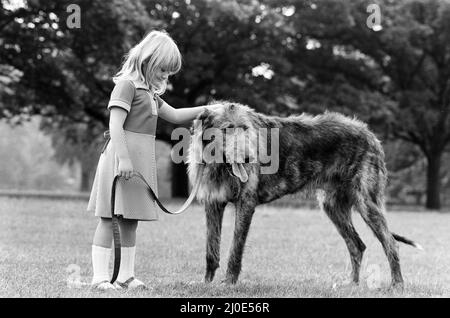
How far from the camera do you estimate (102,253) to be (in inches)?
209

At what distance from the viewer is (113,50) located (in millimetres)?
21141

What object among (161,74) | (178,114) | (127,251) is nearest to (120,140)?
(161,74)

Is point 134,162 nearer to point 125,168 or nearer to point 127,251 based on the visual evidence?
point 125,168

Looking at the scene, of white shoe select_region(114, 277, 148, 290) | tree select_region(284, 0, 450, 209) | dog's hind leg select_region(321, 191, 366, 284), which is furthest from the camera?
tree select_region(284, 0, 450, 209)

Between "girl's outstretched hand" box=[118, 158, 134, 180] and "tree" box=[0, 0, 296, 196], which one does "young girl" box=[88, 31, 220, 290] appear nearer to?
"girl's outstretched hand" box=[118, 158, 134, 180]

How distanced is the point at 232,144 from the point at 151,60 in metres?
0.95

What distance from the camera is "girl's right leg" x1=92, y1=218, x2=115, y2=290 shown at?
523 centimetres

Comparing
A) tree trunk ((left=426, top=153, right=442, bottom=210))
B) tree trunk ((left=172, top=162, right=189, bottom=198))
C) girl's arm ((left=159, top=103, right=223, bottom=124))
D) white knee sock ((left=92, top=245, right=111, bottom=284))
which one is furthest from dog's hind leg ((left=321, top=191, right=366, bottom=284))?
tree trunk ((left=426, top=153, right=442, bottom=210))

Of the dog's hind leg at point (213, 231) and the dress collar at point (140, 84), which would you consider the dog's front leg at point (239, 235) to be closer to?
the dog's hind leg at point (213, 231)

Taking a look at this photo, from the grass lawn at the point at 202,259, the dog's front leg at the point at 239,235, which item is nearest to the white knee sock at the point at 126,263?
the grass lawn at the point at 202,259

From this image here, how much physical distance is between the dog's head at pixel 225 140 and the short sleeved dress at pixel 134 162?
0.41 metres
